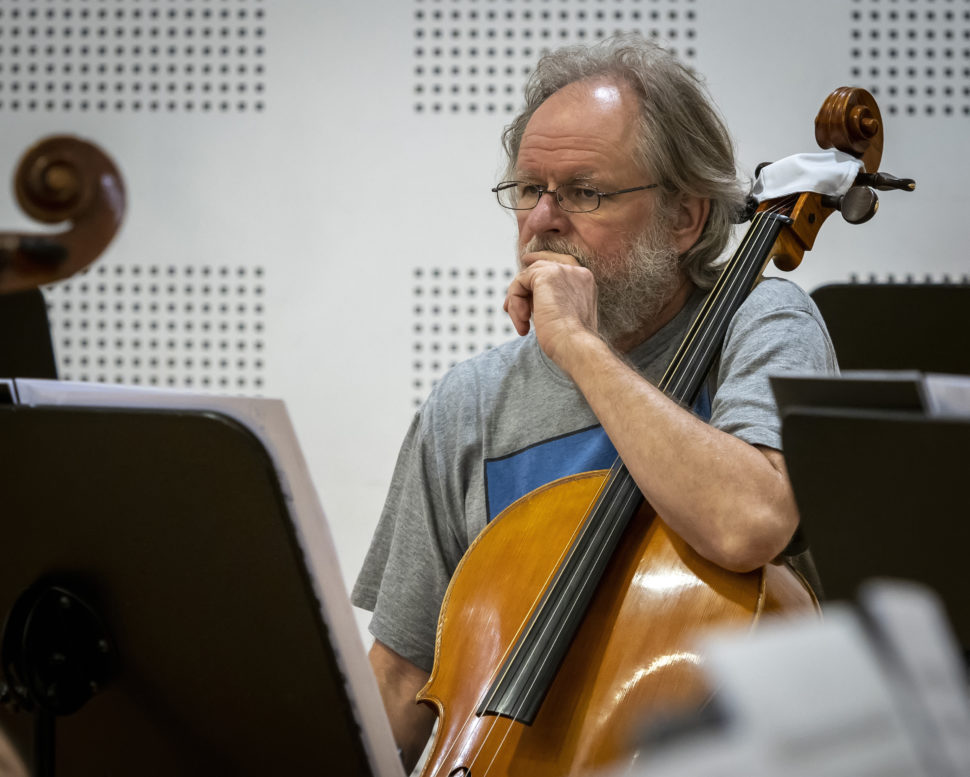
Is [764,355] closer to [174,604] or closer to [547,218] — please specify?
[547,218]

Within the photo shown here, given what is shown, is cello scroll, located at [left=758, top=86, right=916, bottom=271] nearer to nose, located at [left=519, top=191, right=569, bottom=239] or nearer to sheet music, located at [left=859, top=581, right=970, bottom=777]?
nose, located at [left=519, top=191, right=569, bottom=239]

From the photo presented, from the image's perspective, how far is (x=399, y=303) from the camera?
8.25 feet

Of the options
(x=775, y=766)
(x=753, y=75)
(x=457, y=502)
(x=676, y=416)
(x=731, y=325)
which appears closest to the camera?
(x=775, y=766)

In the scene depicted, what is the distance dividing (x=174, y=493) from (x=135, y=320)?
1.86 meters

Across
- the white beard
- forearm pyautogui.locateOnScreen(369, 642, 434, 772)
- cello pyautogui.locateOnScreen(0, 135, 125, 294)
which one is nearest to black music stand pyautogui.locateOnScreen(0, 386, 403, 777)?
cello pyautogui.locateOnScreen(0, 135, 125, 294)

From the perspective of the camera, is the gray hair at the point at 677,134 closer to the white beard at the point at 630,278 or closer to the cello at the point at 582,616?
the white beard at the point at 630,278

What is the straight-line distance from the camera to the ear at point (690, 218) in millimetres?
1730

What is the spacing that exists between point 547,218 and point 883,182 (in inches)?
19.4

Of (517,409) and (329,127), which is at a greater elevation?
(329,127)

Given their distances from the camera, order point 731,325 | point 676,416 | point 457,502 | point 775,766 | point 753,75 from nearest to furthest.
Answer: point 775,766
point 676,416
point 731,325
point 457,502
point 753,75

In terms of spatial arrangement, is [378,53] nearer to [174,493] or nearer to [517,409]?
[517,409]

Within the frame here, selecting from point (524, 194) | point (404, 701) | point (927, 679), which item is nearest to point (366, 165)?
point (524, 194)

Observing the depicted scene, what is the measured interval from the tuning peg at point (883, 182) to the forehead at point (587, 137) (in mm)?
351

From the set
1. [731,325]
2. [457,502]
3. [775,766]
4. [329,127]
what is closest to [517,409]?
[457,502]
